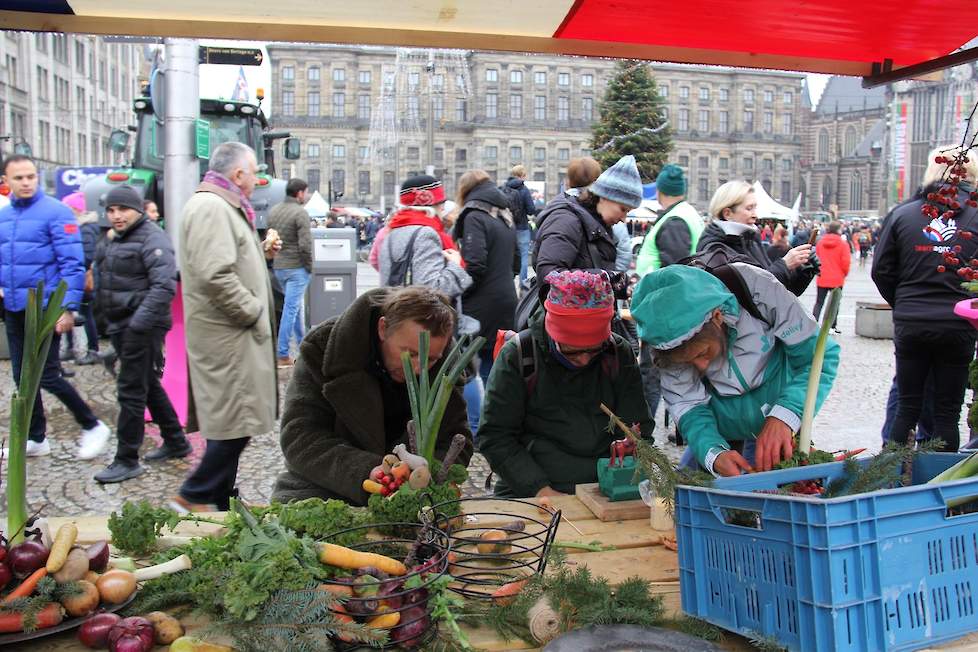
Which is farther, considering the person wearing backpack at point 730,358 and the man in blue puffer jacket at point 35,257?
the man in blue puffer jacket at point 35,257

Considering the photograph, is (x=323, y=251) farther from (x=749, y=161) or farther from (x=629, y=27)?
(x=749, y=161)

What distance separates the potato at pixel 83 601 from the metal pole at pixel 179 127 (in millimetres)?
5838

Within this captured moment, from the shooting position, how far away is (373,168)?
8431cm

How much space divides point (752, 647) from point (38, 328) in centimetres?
164

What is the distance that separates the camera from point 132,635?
5.28 feet

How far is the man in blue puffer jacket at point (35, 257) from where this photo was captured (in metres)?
5.60

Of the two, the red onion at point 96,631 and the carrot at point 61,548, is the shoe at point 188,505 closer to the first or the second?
the carrot at point 61,548

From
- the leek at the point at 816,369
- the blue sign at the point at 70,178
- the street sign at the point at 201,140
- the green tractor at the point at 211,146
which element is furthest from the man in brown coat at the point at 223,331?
the blue sign at the point at 70,178

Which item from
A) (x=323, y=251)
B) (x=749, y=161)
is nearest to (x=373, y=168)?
(x=749, y=161)

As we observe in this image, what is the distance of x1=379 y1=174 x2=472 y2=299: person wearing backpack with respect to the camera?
17.6 feet

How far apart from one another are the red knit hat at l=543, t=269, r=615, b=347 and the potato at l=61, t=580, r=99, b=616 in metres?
1.72

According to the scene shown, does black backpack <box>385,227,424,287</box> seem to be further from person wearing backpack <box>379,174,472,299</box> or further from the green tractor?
the green tractor

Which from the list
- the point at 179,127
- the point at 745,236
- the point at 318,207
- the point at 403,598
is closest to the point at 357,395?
the point at 403,598

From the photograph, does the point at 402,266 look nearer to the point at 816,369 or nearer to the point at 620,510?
the point at 620,510
